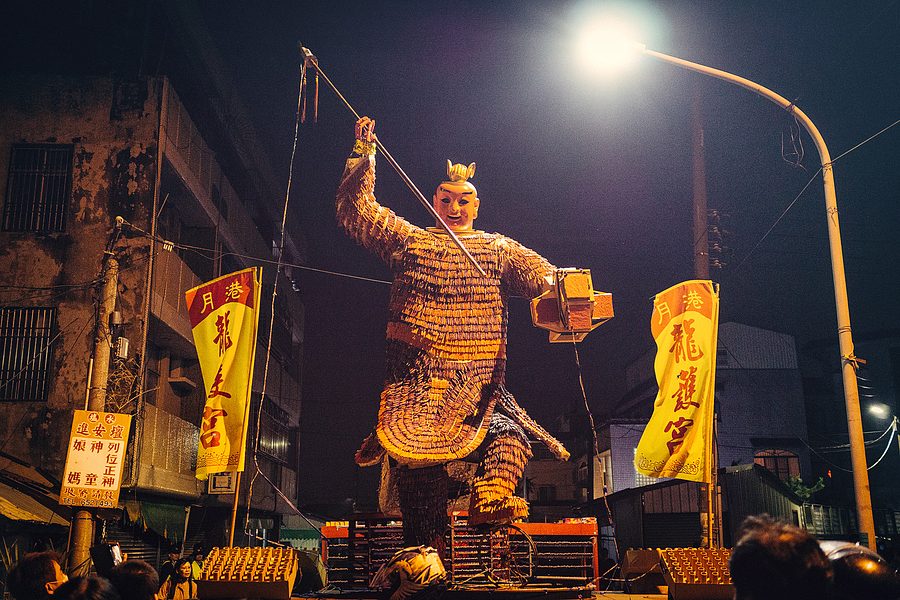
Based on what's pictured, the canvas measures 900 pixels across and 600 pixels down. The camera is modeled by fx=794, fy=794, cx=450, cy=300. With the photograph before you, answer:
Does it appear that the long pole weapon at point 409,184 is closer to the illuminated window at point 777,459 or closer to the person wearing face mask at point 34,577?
the person wearing face mask at point 34,577

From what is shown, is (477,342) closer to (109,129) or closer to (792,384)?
(109,129)

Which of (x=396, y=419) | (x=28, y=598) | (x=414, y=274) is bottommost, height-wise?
(x=28, y=598)

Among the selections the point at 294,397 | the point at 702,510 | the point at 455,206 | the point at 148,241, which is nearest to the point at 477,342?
the point at 455,206


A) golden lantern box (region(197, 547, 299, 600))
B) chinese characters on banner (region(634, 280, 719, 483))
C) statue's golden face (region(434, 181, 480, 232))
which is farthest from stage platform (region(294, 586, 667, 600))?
statue's golden face (region(434, 181, 480, 232))

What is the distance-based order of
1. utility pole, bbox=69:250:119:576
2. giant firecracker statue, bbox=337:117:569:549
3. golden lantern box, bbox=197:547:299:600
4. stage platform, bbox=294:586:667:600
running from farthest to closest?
1. utility pole, bbox=69:250:119:576
2. giant firecracker statue, bbox=337:117:569:549
3. stage platform, bbox=294:586:667:600
4. golden lantern box, bbox=197:547:299:600

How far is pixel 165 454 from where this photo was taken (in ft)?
61.3

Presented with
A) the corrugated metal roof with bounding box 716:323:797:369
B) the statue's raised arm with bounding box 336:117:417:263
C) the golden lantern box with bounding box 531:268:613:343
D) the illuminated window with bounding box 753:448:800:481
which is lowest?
the illuminated window with bounding box 753:448:800:481

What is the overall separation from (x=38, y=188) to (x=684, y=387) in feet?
50.5

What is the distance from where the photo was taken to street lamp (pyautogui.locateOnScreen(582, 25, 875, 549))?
9195mm

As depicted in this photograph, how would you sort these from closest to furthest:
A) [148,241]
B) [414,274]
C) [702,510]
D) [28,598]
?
[28,598] < [414,274] < [702,510] < [148,241]

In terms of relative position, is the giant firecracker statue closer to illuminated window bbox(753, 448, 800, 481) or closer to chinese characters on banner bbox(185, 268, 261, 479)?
chinese characters on banner bbox(185, 268, 261, 479)

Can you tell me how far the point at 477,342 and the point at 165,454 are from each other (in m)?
11.4

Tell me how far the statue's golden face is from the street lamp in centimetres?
289

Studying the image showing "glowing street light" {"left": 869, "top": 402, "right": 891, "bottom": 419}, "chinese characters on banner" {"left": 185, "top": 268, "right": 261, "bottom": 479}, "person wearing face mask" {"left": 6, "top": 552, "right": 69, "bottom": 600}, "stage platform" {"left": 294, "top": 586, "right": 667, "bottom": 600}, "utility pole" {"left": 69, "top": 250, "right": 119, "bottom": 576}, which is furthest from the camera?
"glowing street light" {"left": 869, "top": 402, "right": 891, "bottom": 419}
